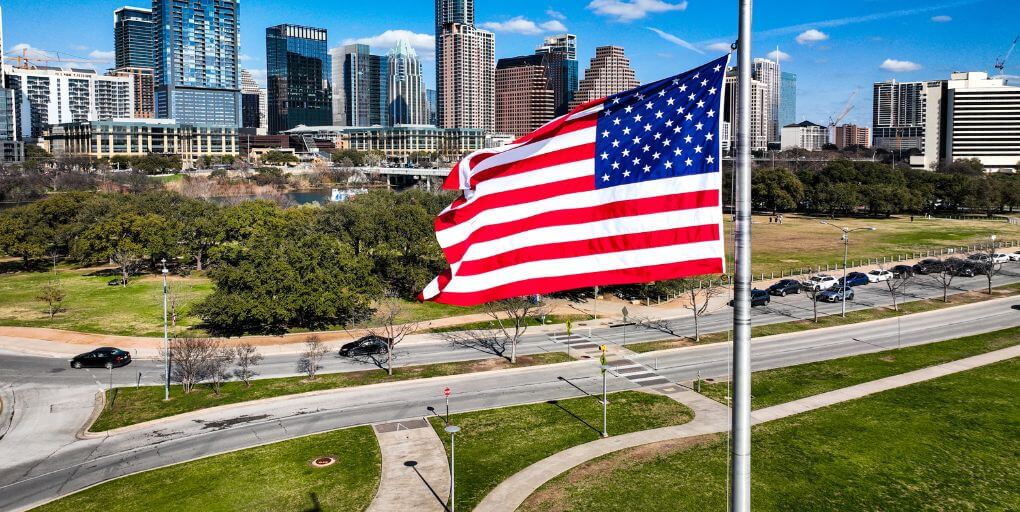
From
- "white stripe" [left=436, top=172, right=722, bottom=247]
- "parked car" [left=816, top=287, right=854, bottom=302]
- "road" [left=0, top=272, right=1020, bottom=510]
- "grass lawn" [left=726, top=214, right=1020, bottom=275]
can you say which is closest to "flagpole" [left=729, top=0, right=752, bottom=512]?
"white stripe" [left=436, top=172, right=722, bottom=247]

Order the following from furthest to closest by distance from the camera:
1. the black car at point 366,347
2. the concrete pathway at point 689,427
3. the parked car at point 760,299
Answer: the parked car at point 760,299
the black car at point 366,347
the concrete pathway at point 689,427

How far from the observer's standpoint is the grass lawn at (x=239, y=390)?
125 feet

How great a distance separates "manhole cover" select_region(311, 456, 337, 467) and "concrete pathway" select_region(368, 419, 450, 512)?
202 cm

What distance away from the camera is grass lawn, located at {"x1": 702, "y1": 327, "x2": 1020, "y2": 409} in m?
40.0

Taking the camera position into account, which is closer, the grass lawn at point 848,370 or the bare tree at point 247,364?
the grass lawn at point 848,370

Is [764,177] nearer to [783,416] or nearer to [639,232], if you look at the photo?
[783,416]

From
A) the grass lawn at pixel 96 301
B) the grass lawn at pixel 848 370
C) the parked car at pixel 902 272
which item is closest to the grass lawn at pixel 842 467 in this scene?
A: the grass lawn at pixel 848 370

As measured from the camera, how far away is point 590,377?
43219mm

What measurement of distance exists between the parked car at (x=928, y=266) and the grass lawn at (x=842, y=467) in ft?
136

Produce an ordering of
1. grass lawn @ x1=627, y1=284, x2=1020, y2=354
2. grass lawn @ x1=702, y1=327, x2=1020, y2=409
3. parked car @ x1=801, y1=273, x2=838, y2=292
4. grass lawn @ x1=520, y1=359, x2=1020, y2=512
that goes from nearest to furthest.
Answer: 1. grass lawn @ x1=520, y1=359, x2=1020, y2=512
2. grass lawn @ x1=702, y1=327, x2=1020, y2=409
3. grass lawn @ x1=627, y1=284, x2=1020, y2=354
4. parked car @ x1=801, y1=273, x2=838, y2=292

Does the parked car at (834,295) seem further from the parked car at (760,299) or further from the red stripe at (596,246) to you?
the red stripe at (596,246)

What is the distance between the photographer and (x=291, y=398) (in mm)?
39906

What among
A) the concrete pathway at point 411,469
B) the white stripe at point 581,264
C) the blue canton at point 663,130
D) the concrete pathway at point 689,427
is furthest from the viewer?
the concrete pathway at point 689,427

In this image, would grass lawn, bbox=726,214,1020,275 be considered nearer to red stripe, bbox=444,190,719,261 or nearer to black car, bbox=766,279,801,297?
black car, bbox=766,279,801,297
